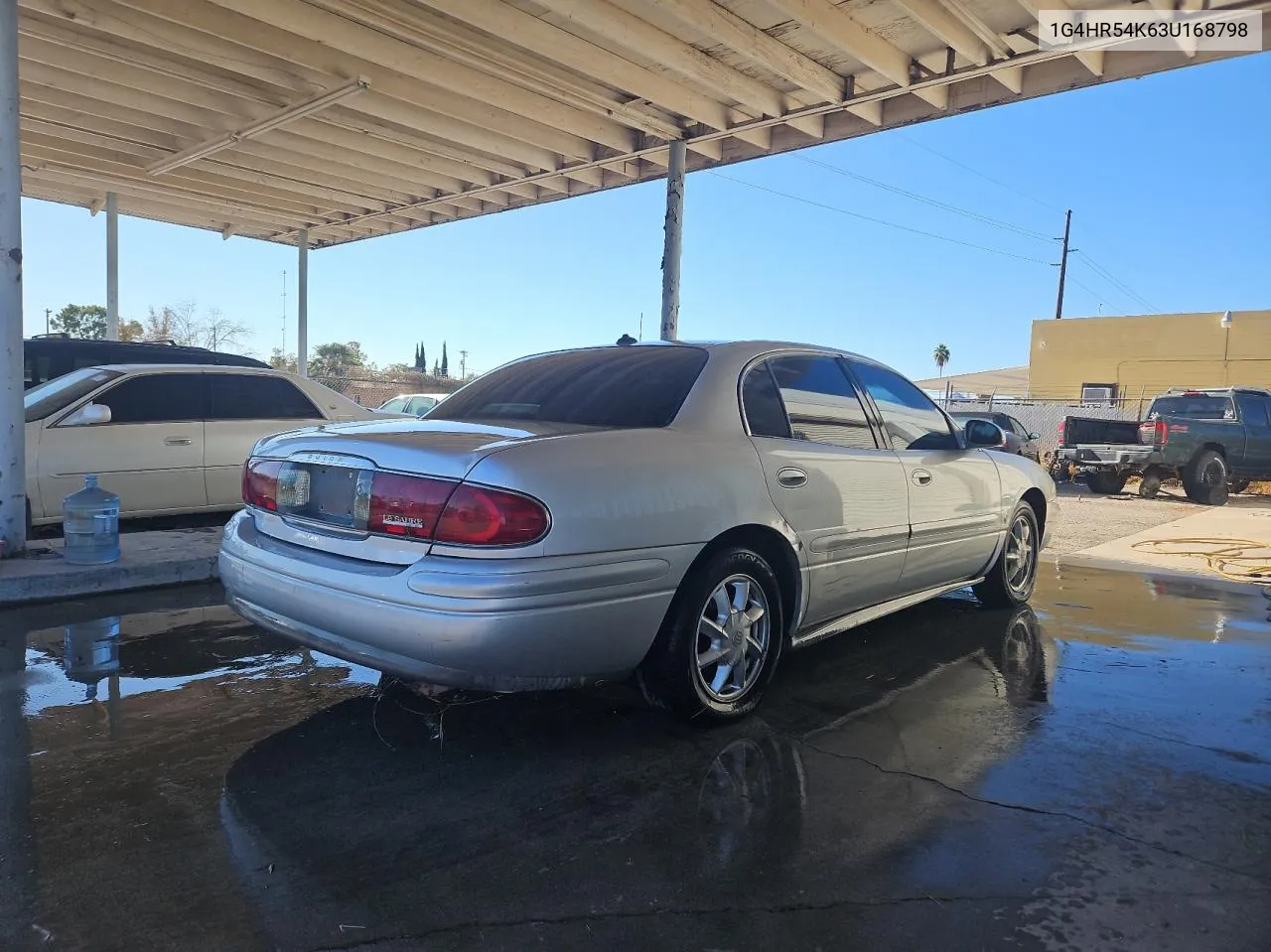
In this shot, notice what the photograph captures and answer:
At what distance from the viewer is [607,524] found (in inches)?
116

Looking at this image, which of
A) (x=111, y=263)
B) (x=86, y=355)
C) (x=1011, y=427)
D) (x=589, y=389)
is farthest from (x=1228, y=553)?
(x=111, y=263)

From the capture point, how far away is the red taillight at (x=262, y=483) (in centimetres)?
346

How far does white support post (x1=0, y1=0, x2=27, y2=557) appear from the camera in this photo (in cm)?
561

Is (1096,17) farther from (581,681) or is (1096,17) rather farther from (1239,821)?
(581,681)

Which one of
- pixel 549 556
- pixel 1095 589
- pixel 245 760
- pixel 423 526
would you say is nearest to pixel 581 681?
pixel 549 556

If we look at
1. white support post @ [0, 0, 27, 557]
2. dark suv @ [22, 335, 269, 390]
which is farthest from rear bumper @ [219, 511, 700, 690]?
dark suv @ [22, 335, 269, 390]

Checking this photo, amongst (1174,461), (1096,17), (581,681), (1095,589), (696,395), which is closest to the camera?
(581,681)

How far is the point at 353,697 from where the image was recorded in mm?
3768

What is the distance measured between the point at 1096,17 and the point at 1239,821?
6.79 m

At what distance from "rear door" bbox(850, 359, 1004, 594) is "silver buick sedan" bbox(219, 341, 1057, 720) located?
3 cm

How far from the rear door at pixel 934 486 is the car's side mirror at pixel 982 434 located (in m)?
0.09

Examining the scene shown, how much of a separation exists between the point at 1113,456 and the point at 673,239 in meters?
8.60

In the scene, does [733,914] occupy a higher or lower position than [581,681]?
lower

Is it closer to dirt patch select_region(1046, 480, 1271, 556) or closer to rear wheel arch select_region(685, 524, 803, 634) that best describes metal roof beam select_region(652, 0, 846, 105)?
dirt patch select_region(1046, 480, 1271, 556)
